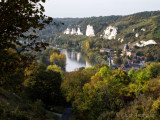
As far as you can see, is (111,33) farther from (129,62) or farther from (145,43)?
(129,62)

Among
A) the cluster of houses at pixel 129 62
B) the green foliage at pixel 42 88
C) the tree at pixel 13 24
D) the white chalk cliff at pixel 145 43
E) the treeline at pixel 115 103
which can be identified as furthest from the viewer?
the white chalk cliff at pixel 145 43

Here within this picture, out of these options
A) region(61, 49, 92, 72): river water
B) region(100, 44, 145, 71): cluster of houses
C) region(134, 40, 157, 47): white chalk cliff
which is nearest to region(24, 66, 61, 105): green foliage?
region(61, 49, 92, 72): river water

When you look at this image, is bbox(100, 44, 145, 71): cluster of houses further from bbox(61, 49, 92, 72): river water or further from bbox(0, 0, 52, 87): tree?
bbox(0, 0, 52, 87): tree

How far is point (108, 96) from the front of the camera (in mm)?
18844

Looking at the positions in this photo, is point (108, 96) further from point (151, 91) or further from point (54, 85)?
point (54, 85)

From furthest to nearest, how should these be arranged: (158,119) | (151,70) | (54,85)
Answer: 1. (151,70)
2. (54,85)
3. (158,119)

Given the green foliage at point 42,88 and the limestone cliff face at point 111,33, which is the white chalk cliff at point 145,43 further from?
the green foliage at point 42,88

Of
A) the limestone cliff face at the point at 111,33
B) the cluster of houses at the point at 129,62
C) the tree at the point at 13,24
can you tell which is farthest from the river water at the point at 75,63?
the limestone cliff face at the point at 111,33

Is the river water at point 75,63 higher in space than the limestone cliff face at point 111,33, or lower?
lower

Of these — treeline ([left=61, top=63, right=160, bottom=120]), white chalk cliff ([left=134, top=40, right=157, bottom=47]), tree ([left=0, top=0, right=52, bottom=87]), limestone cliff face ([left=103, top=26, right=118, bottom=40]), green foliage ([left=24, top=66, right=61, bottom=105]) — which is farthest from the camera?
limestone cliff face ([left=103, top=26, right=118, bottom=40])

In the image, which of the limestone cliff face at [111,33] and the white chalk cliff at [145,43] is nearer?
the white chalk cliff at [145,43]

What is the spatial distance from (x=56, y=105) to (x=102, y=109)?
12428mm

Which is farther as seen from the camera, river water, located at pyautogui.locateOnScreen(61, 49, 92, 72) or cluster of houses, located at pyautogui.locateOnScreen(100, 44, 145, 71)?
river water, located at pyautogui.locateOnScreen(61, 49, 92, 72)

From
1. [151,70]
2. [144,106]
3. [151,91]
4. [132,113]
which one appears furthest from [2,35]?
[151,70]
